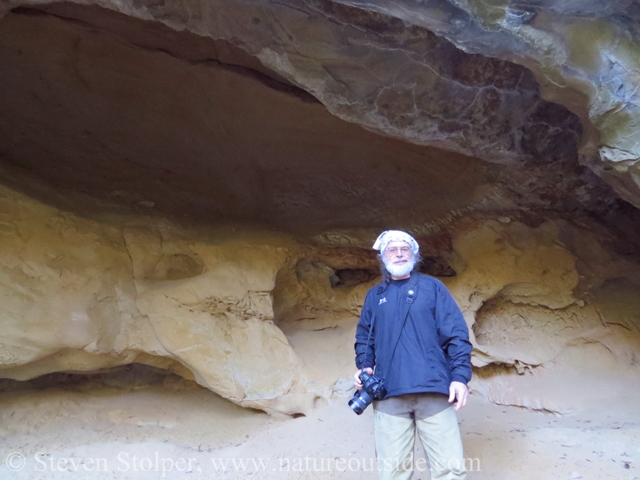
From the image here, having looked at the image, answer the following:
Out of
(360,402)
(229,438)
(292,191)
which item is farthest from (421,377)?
(292,191)

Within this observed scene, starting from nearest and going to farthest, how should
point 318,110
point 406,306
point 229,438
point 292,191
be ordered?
point 406,306
point 229,438
point 318,110
point 292,191

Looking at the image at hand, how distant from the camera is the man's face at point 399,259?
192 cm

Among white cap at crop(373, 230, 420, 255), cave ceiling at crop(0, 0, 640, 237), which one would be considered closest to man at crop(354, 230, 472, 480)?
white cap at crop(373, 230, 420, 255)

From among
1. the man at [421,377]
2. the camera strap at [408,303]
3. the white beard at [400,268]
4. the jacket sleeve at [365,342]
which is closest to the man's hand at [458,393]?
the man at [421,377]

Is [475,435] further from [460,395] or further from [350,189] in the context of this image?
[350,189]

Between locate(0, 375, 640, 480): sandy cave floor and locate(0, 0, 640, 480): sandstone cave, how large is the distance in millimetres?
18

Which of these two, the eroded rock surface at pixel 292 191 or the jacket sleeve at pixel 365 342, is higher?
the eroded rock surface at pixel 292 191

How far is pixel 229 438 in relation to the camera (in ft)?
9.32

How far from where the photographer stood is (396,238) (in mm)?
1951

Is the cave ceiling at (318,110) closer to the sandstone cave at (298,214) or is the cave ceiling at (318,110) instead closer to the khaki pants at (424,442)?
the sandstone cave at (298,214)

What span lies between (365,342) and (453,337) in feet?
1.21

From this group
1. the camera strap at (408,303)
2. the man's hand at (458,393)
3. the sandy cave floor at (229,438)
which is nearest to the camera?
the man's hand at (458,393)

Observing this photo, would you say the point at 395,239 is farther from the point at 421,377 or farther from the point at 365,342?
the point at 421,377

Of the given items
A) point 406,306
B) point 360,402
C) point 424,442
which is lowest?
point 424,442
